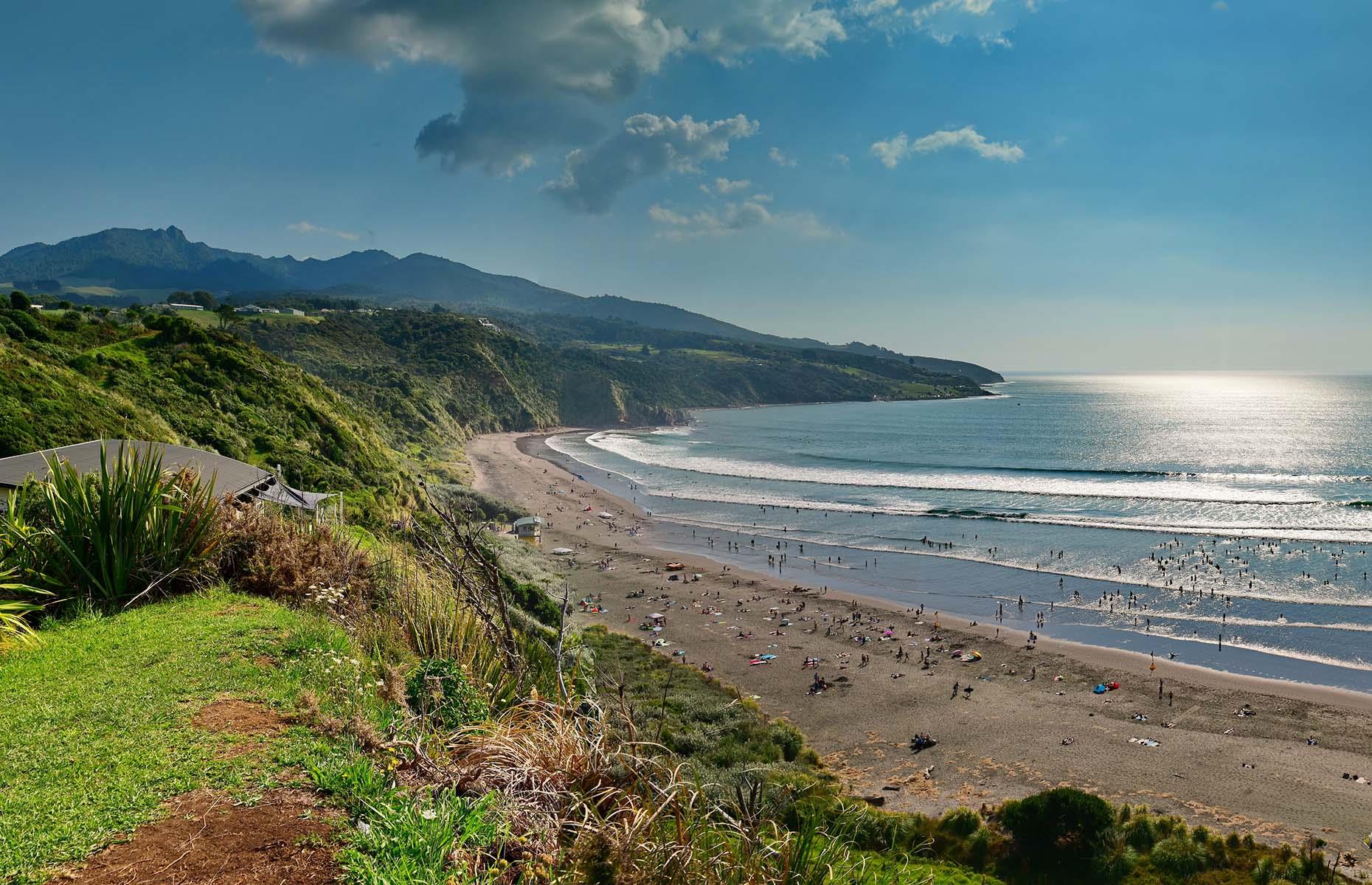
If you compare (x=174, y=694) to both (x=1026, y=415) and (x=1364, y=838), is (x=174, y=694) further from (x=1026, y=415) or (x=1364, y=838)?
(x=1026, y=415)

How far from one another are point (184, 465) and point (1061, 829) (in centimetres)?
1667

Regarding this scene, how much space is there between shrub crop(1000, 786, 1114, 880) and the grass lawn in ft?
42.6

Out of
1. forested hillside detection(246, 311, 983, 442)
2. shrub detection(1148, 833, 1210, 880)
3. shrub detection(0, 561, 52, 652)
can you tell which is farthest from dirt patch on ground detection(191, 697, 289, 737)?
forested hillside detection(246, 311, 983, 442)

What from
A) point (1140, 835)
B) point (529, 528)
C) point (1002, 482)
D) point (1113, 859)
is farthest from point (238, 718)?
point (1002, 482)

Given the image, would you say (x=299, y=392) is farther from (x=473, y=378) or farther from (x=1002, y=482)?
(x=473, y=378)

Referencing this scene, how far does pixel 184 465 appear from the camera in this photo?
11.8m

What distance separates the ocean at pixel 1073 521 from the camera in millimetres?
29781

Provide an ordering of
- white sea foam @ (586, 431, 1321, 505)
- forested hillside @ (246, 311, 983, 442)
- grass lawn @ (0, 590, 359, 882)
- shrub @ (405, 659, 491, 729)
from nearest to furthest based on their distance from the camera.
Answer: grass lawn @ (0, 590, 359, 882)
shrub @ (405, 659, 491, 729)
white sea foam @ (586, 431, 1321, 505)
forested hillside @ (246, 311, 983, 442)

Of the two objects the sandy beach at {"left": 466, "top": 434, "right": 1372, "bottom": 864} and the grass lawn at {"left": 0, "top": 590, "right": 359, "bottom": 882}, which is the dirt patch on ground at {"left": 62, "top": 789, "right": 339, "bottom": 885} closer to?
the grass lawn at {"left": 0, "top": 590, "right": 359, "bottom": 882}

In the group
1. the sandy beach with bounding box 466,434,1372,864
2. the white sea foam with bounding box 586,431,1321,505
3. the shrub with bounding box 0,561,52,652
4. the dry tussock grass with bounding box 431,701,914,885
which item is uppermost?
the dry tussock grass with bounding box 431,701,914,885

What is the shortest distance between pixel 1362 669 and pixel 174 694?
33.5m

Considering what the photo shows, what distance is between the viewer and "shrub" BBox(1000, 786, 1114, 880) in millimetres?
12898

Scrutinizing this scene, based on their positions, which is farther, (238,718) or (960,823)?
(960,823)

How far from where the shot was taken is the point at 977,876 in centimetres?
1170
